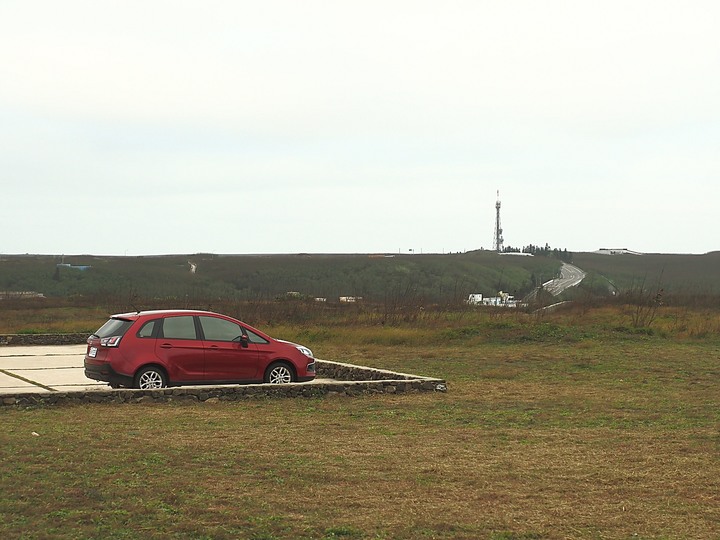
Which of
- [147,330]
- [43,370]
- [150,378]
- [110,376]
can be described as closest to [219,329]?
[147,330]

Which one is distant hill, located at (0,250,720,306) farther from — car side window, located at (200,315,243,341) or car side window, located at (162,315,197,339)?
car side window, located at (162,315,197,339)

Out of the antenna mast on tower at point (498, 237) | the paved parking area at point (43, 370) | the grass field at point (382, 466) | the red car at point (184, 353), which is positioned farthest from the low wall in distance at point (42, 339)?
the antenna mast on tower at point (498, 237)

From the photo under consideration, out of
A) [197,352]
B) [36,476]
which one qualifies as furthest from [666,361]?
[36,476]

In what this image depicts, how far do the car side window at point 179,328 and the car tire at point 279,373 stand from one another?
150 cm

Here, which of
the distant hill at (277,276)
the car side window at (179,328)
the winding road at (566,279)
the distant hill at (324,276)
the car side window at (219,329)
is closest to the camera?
the car side window at (179,328)

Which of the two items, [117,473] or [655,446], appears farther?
[655,446]

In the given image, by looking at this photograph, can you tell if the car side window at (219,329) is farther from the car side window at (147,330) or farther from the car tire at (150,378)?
the car tire at (150,378)

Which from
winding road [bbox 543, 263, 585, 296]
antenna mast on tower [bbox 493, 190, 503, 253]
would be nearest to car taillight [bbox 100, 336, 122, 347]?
winding road [bbox 543, 263, 585, 296]

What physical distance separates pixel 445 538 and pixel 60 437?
6.15 meters

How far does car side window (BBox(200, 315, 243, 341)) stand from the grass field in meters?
1.91

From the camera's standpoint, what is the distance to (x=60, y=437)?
12.4 metres

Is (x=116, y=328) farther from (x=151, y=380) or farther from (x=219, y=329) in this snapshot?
(x=219, y=329)

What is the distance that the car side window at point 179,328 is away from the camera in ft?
57.8

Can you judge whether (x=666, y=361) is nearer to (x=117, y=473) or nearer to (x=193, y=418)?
(x=193, y=418)
